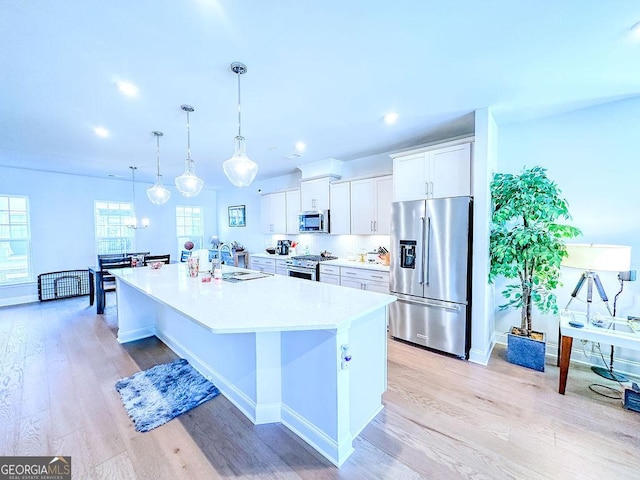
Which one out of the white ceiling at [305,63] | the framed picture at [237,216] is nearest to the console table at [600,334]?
the white ceiling at [305,63]

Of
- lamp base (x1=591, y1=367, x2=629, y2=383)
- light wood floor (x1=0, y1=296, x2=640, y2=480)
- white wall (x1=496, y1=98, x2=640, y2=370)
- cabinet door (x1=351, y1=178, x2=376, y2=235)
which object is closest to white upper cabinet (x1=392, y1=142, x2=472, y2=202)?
cabinet door (x1=351, y1=178, x2=376, y2=235)

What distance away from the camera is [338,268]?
4.22 meters

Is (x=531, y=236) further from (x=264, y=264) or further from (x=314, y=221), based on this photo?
(x=264, y=264)

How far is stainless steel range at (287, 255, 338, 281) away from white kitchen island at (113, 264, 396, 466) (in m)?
1.89

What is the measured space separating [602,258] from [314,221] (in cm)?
361

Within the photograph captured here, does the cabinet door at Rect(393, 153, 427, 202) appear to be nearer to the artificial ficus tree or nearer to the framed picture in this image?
the artificial ficus tree

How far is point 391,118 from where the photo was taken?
294 centimetres

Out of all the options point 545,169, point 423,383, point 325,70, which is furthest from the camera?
point 545,169

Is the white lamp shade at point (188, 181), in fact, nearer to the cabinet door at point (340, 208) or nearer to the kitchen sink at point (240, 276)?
the kitchen sink at point (240, 276)

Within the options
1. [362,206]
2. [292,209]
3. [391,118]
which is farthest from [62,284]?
[391,118]

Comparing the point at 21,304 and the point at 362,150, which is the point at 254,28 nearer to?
the point at 362,150

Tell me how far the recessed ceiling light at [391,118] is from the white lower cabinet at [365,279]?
1861mm

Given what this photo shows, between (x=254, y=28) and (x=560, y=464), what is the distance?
321cm

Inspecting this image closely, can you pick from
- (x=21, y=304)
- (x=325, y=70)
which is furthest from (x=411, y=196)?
(x=21, y=304)
